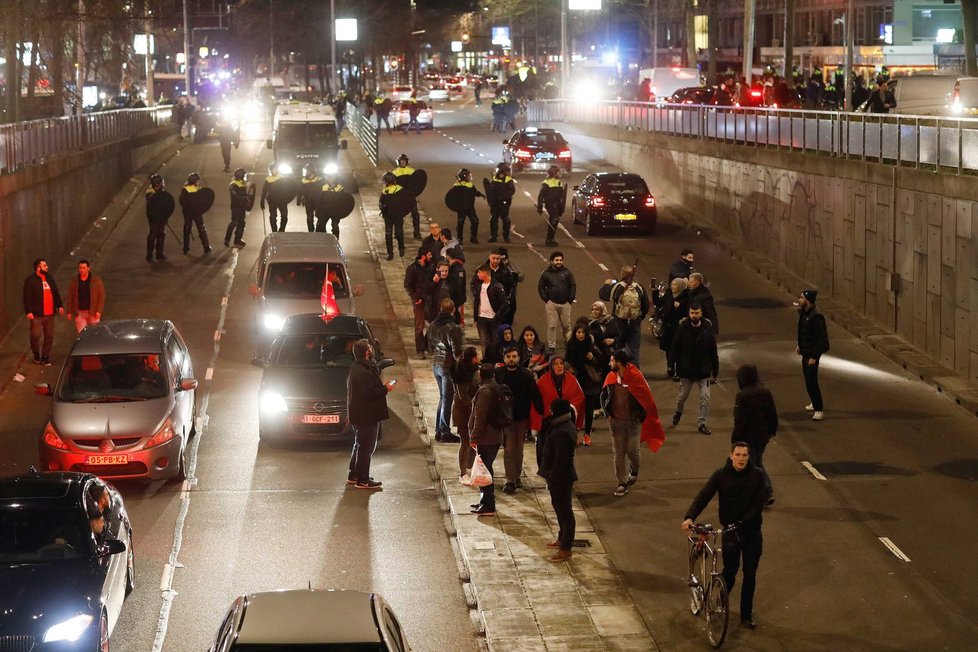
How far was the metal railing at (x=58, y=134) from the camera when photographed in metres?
27.4

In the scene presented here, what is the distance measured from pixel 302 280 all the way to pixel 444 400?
20.1 feet

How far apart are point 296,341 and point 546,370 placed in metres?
4.11

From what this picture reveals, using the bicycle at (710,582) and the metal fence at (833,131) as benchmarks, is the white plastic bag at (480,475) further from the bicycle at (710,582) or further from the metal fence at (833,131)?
the metal fence at (833,131)

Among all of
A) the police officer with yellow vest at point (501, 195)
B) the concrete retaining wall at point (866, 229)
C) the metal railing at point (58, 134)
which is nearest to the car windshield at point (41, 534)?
the concrete retaining wall at point (866, 229)

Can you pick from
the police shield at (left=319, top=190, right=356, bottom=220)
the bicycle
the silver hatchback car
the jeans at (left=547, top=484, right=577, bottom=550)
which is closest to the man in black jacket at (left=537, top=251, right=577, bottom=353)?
the silver hatchback car

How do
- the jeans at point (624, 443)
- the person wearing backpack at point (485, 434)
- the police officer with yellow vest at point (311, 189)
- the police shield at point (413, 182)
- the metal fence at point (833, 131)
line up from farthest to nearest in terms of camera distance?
the police shield at point (413, 182), the police officer with yellow vest at point (311, 189), the metal fence at point (833, 131), the jeans at point (624, 443), the person wearing backpack at point (485, 434)

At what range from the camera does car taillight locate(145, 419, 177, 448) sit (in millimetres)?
16641

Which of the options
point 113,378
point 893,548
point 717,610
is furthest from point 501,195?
point 717,610

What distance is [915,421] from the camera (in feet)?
66.5

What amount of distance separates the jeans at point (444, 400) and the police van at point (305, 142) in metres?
26.8

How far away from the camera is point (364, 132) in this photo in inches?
2274

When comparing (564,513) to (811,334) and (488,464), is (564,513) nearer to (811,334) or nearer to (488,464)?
(488,464)

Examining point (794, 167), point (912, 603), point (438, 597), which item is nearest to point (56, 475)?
point (438, 597)

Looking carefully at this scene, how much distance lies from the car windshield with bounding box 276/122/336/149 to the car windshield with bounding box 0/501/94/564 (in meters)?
34.5
